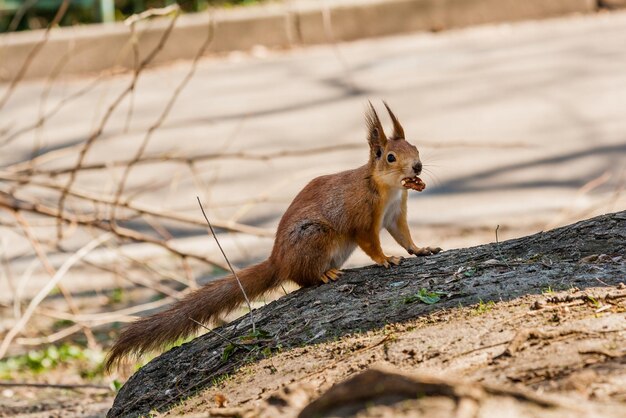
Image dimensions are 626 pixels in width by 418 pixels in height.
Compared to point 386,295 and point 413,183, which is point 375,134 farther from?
point 386,295

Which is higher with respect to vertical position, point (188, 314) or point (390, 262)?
point (390, 262)

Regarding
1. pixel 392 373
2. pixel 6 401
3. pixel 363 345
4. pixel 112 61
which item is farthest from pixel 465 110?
pixel 392 373

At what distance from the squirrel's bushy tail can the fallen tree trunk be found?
0.32 feet

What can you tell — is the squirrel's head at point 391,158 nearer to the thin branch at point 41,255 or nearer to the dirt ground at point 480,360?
the dirt ground at point 480,360

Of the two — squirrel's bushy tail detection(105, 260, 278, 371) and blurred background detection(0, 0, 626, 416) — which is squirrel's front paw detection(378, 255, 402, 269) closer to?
squirrel's bushy tail detection(105, 260, 278, 371)

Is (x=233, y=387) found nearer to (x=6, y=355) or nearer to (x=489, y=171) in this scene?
(x=6, y=355)

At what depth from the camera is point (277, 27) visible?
40.1ft

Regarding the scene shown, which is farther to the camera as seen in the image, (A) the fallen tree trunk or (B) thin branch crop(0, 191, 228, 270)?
(B) thin branch crop(0, 191, 228, 270)

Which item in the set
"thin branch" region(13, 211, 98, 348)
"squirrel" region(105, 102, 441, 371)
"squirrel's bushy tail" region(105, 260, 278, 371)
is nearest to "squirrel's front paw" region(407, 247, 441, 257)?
"squirrel" region(105, 102, 441, 371)

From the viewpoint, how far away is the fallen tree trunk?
142 inches

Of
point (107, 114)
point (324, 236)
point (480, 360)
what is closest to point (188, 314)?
point (324, 236)

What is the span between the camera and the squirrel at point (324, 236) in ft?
13.5

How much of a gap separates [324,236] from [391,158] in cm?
40

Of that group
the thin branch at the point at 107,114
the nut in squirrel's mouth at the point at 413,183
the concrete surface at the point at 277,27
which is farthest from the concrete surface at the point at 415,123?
the nut in squirrel's mouth at the point at 413,183
